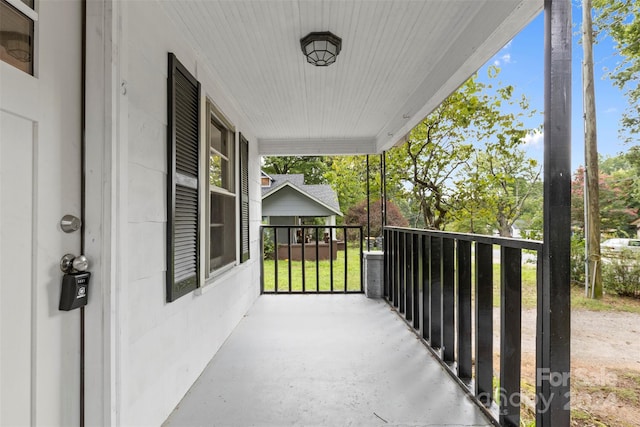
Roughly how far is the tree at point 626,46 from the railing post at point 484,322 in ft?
11.4

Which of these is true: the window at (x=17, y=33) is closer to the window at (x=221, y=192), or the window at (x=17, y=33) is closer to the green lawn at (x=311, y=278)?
the window at (x=221, y=192)

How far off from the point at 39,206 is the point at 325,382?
1945mm

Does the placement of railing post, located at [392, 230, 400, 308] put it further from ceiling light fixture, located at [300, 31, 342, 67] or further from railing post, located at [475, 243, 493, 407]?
ceiling light fixture, located at [300, 31, 342, 67]

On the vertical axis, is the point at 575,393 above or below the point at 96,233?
below

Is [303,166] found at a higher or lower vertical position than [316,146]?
higher

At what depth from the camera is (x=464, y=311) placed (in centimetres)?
212

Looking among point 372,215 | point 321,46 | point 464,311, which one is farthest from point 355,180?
point 464,311

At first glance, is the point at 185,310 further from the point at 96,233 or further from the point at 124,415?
the point at 96,233

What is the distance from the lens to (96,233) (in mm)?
1257

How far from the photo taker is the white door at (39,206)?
3.13ft

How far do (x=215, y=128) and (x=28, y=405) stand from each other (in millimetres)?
2388

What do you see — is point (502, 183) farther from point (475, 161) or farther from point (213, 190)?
point (213, 190)

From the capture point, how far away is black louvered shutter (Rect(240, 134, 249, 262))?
3.61 metres

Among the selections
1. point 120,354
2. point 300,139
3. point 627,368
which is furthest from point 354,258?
point 120,354
